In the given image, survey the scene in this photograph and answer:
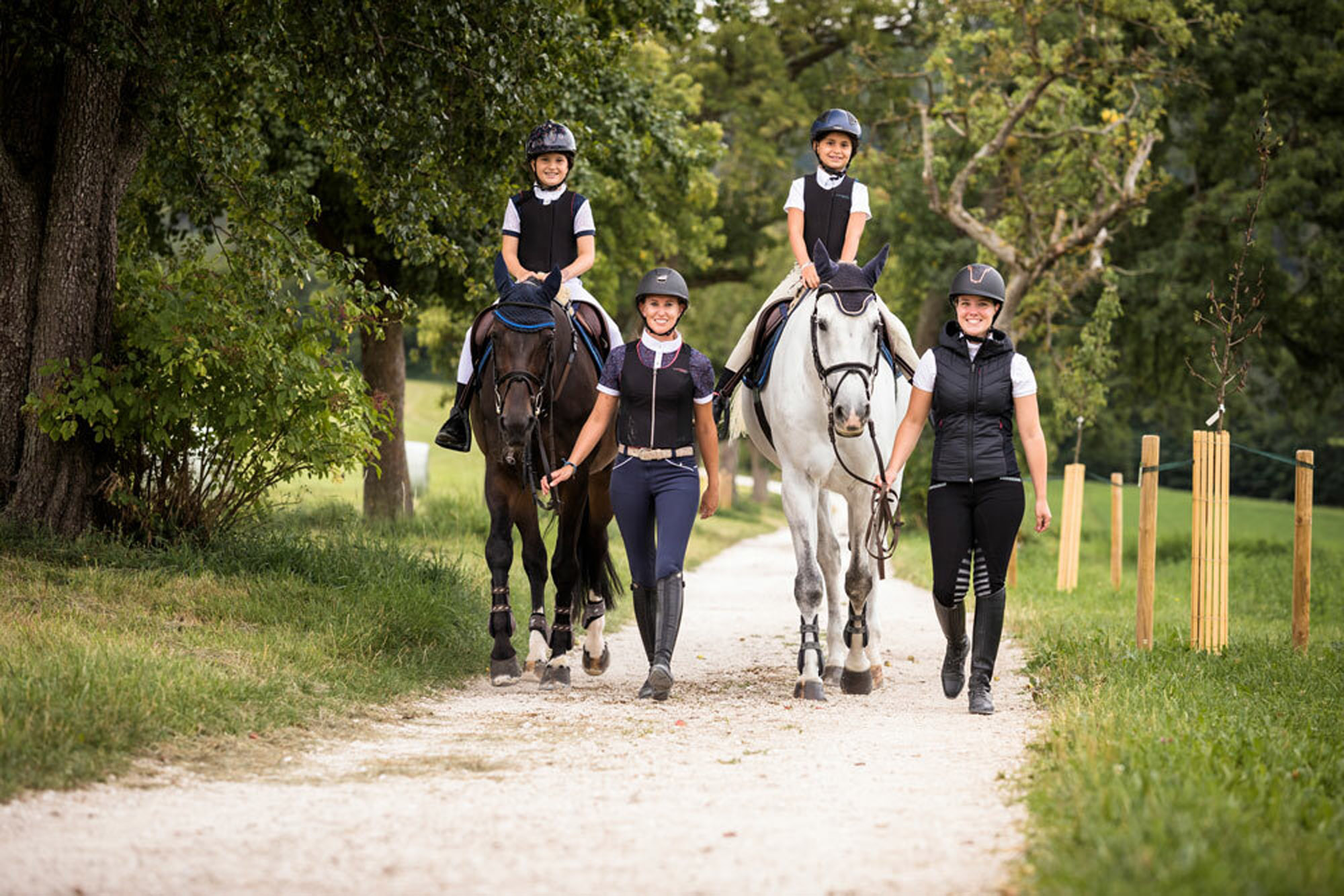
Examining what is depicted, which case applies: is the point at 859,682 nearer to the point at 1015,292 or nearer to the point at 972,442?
the point at 972,442

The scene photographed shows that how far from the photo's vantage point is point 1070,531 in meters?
18.0

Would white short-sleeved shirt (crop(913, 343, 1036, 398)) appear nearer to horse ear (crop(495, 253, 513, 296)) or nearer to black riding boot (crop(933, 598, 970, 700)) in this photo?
black riding boot (crop(933, 598, 970, 700))

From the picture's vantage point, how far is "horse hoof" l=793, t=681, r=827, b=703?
8.96 meters

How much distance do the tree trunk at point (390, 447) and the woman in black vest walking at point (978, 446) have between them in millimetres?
11489

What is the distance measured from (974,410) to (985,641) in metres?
1.38

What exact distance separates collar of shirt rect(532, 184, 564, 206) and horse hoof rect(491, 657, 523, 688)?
3.11 meters

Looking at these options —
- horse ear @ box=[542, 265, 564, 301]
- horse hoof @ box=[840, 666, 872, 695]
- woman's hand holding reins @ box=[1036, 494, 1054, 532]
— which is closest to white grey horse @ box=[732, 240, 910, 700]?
horse hoof @ box=[840, 666, 872, 695]

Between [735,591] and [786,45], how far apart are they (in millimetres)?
18355

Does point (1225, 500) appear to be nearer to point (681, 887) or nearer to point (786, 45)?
point (681, 887)

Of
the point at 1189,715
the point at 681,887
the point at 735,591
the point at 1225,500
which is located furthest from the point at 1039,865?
the point at 735,591

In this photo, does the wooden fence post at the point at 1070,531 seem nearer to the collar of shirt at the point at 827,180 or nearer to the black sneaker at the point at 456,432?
the collar of shirt at the point at 827,180

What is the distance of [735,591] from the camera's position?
1831 centimetres

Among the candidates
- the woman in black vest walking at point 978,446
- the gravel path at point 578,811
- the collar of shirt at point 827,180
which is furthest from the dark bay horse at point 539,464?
the woman in black vest walking at point 978,446

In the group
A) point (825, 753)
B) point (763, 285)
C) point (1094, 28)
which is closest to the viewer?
point (825, 753)
